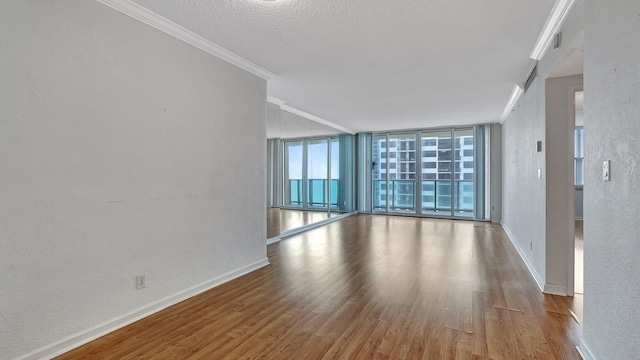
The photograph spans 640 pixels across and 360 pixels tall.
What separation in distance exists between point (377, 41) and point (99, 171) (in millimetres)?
2662

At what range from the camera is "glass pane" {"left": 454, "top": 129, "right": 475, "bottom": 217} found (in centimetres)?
818

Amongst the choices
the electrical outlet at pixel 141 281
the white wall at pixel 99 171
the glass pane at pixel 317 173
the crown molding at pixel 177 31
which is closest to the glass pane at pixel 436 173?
the glass pane at pixel 317 173

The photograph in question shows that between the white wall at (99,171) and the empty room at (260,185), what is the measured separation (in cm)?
1

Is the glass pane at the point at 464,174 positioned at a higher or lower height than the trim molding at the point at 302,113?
lower

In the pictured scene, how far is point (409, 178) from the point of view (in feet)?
29.2

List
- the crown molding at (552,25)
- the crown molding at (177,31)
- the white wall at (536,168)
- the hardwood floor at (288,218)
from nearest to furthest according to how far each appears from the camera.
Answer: the crown molding at (552,25) < the crown molding at (177,31) < the white wall at (536,168) < the hardwood floor at (288,218)

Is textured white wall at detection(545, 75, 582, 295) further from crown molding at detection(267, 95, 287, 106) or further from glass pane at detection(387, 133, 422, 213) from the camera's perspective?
glass pane at detection(387, 133, 422, 213)

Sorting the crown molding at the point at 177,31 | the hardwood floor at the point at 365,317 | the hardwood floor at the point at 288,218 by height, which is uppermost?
the crown molding at the point at 177,31

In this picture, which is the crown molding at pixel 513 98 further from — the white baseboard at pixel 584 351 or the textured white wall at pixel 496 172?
the white baseboard at pixel 584 351

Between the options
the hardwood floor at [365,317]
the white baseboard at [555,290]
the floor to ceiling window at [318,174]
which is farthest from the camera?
the floor to ceiling window at [318,174]

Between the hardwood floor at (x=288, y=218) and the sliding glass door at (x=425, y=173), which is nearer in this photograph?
the hardwood floor at (x=288, y=218)

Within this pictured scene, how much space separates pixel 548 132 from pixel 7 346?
4.47 metres

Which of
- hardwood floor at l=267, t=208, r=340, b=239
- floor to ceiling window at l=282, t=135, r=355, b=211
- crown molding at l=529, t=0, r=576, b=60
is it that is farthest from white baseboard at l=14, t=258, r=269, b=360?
crown molding at l=529, t=0, r=576, b=60

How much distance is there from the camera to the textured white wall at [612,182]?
1431 mm
